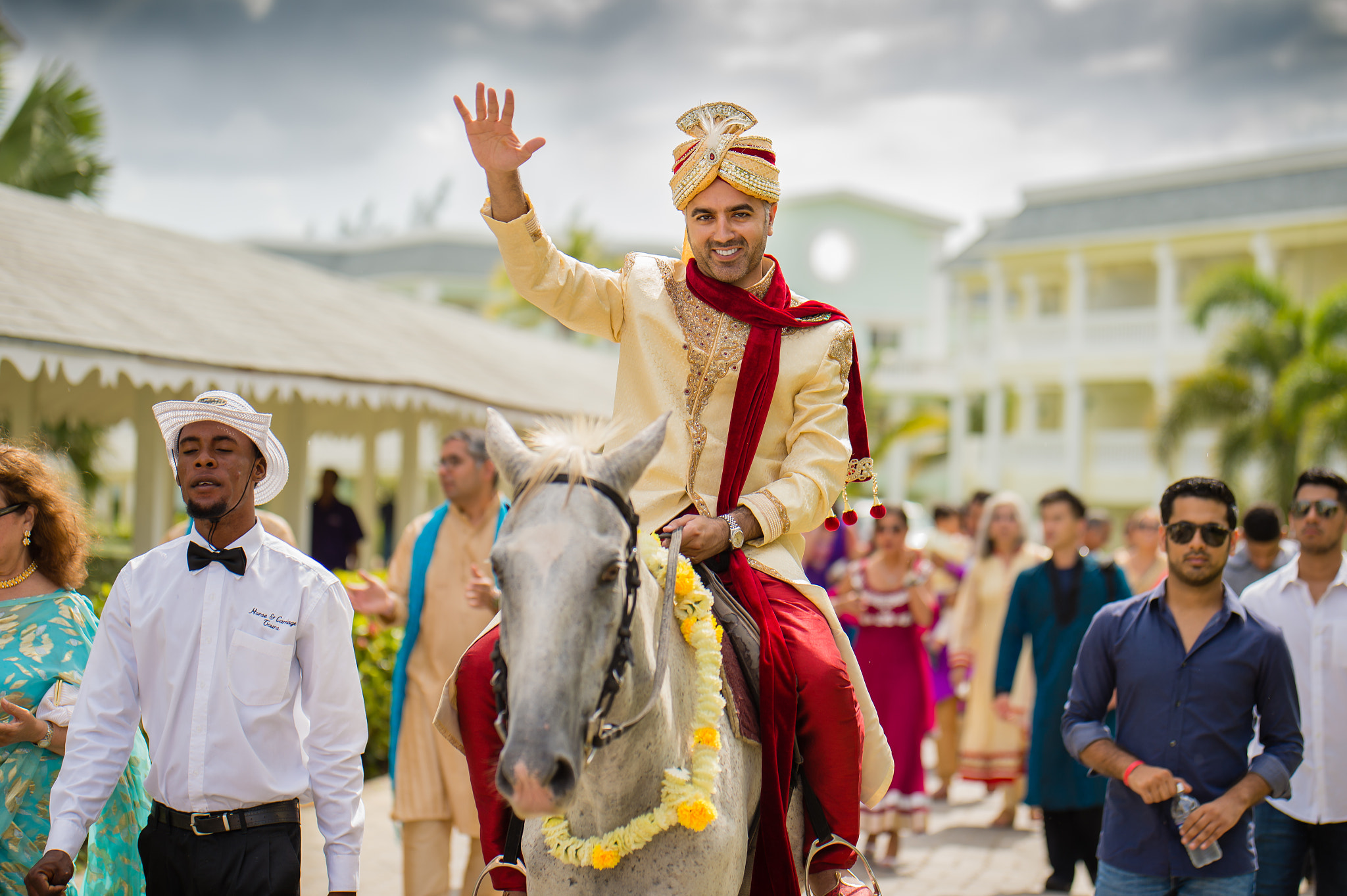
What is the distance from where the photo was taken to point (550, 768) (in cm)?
209

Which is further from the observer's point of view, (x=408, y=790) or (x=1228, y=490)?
(x=408, y=790)

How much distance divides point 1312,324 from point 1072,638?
519 inches

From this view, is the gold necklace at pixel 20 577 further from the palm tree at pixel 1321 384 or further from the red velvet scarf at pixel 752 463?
the palm tree at pixel 1321 384

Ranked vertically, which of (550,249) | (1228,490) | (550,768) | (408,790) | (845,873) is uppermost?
(550,249)

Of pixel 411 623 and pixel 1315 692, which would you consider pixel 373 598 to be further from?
pixel 1315 692

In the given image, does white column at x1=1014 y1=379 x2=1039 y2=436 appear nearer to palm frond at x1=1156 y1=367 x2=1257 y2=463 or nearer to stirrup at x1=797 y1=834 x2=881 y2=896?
palm frond at x1=1156 y1=367 x2=1257 y2=463

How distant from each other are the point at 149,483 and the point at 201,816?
350 inches

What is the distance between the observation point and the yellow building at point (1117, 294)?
25.7 metres

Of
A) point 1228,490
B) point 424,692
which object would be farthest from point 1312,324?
point 424,692

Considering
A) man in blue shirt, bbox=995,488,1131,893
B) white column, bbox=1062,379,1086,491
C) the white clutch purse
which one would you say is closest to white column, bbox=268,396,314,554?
→ man in blue shirt, bbox=995,488,1131,893

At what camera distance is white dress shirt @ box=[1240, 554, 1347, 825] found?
195 inches

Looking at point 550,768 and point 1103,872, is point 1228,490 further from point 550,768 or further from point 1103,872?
point 550,768

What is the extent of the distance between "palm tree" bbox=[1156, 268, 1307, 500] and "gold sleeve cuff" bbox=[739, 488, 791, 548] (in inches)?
659

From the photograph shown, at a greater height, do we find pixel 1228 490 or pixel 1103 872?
pixel 1228 490
